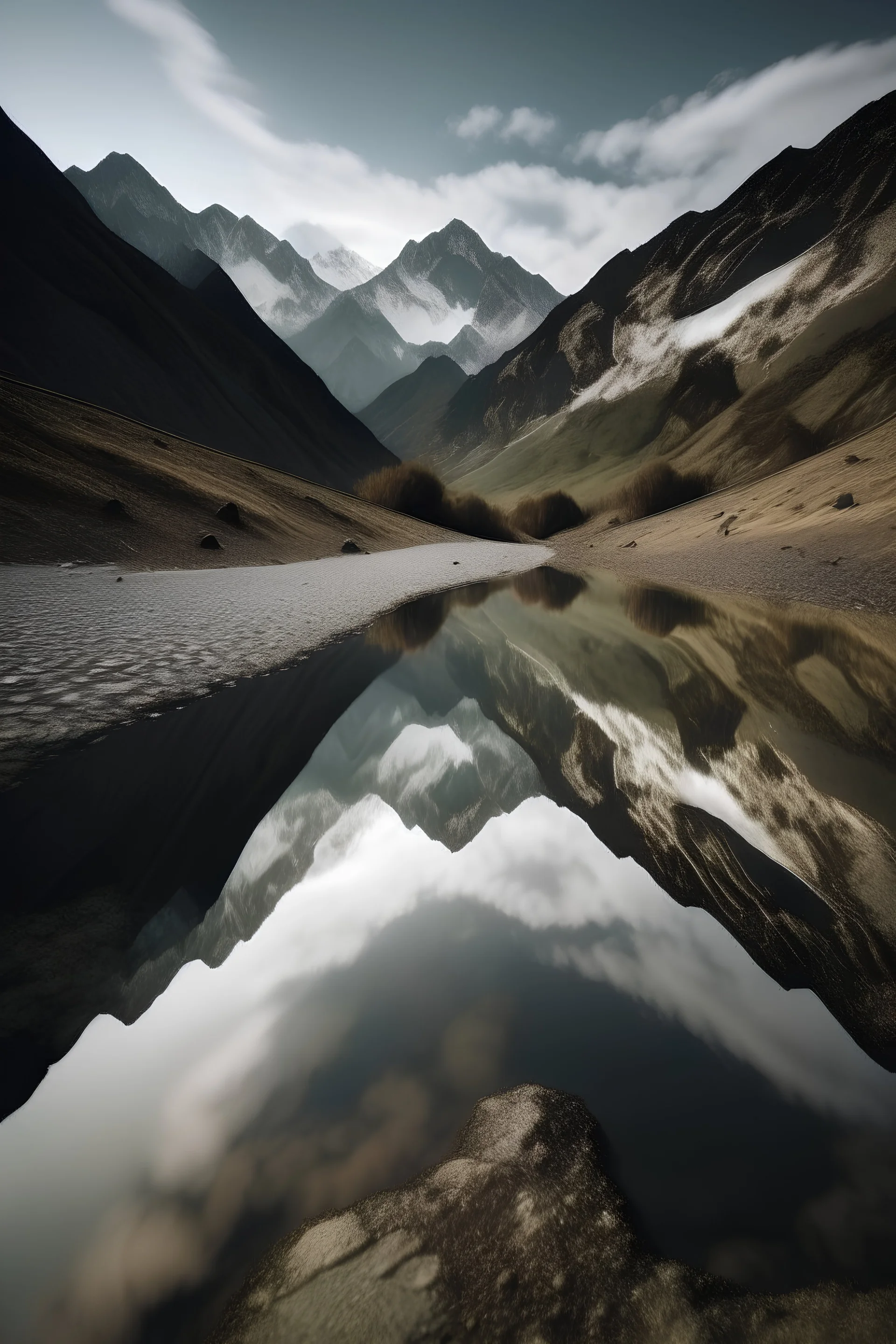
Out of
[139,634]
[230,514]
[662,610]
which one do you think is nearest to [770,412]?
[230,514]

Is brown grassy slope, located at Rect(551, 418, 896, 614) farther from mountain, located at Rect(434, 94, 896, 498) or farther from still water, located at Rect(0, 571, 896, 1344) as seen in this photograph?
mountain, located at Rect(434, 94, 896, 498)

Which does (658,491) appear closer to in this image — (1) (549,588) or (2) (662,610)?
(1) (549,588)

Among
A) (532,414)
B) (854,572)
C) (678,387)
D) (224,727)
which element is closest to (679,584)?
(854,572)

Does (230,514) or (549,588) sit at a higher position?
(230,514)

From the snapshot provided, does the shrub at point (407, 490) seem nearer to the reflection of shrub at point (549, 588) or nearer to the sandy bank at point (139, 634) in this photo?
the reflection of shrub at point (549, 588)

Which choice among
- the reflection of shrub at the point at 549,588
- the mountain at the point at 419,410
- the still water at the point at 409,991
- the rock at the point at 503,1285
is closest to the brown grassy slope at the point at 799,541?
the reflection of shrub at the point at 549,588

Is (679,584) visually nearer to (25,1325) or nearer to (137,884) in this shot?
(137,884)
